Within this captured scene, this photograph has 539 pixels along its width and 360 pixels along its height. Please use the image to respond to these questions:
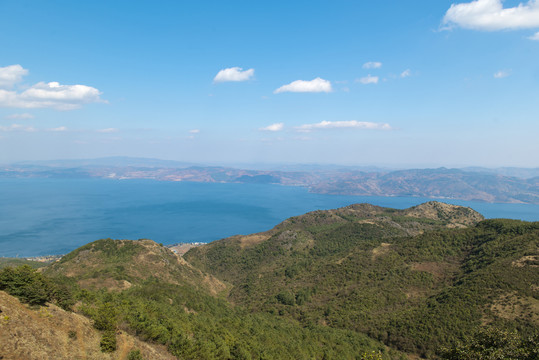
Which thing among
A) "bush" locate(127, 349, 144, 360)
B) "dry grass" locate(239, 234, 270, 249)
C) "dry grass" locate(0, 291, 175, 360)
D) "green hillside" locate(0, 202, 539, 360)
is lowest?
"dry grass" locate(239, 234, 270, 249)

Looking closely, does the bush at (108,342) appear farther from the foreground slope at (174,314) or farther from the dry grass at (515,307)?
the dry grass at (515,307)

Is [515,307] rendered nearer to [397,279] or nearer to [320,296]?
[397,279]

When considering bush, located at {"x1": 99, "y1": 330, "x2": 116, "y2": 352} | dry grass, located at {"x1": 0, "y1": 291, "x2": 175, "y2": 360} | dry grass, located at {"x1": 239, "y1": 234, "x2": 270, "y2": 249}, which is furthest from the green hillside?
dry grass, located at {"x1": 239, "y1": 234, "x2": 270, "y2": 249}

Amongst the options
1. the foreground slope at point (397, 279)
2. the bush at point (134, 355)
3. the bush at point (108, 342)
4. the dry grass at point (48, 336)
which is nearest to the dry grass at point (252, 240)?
the foreground slope at point (397, 279)

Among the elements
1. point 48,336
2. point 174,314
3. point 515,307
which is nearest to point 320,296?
point 515,307

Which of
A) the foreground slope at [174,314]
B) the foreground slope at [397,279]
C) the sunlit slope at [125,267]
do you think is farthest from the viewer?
the sunlit slope at [125,267]

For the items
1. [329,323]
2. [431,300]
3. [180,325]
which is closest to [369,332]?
[329,323]

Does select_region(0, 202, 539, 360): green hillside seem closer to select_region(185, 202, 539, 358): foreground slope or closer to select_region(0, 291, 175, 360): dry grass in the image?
select_region(185, 202, 539, 358): foreground slope

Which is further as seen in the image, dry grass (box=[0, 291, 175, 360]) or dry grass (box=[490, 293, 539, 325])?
dry grass (box=[490, 293, 539, 325])
